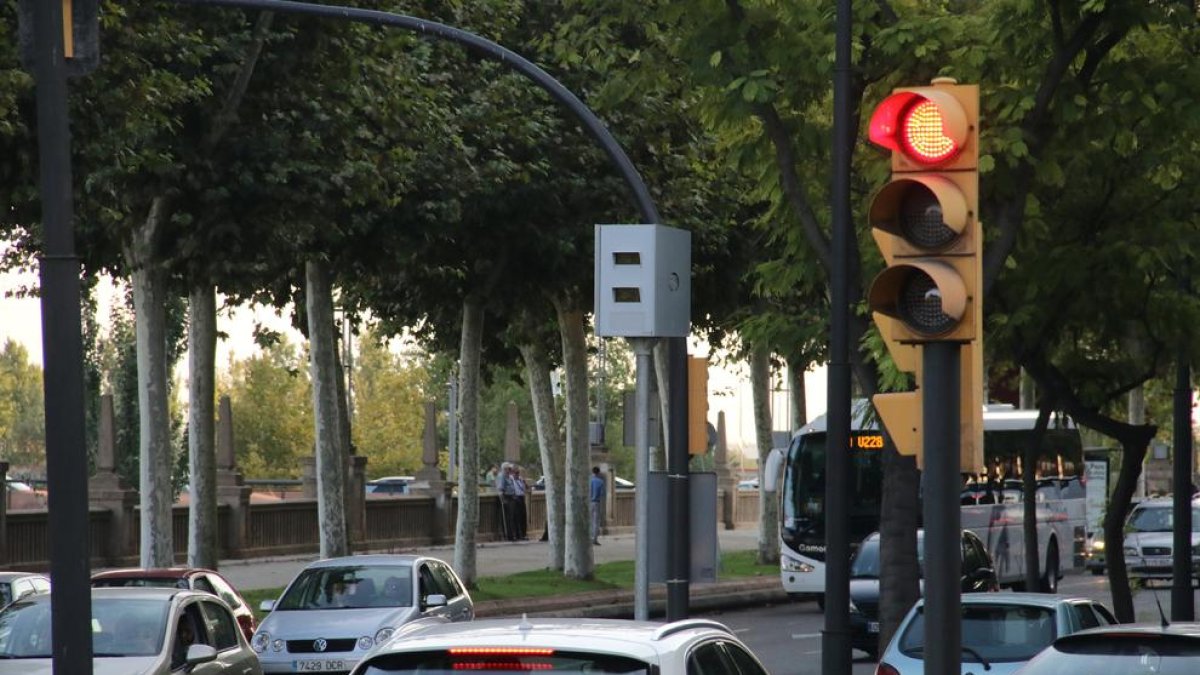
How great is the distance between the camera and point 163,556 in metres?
27.0

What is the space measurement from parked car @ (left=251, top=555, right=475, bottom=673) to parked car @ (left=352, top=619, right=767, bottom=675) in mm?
12612

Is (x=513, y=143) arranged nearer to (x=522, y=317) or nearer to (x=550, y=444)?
(x=522, y=317)

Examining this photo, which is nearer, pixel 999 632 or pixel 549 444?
pixel 999 632

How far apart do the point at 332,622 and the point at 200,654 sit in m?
6.41

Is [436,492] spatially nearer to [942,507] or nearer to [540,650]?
[942,507]

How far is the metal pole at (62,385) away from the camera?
10023 mm

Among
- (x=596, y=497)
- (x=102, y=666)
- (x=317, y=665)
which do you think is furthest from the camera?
(x=596, y=497)

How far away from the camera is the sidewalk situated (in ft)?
105

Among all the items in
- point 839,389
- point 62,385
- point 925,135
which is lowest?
→ point 839,389

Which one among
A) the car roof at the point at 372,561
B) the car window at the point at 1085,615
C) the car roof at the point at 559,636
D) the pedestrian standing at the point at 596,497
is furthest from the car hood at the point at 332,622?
the pedestrian standing at the point at 596,497

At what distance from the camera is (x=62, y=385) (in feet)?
33.5

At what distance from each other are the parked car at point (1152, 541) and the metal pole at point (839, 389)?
29473 millimetres

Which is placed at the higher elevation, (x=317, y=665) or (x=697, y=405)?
(x=697, y=405)

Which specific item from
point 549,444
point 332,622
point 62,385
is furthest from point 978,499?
point 62,385
